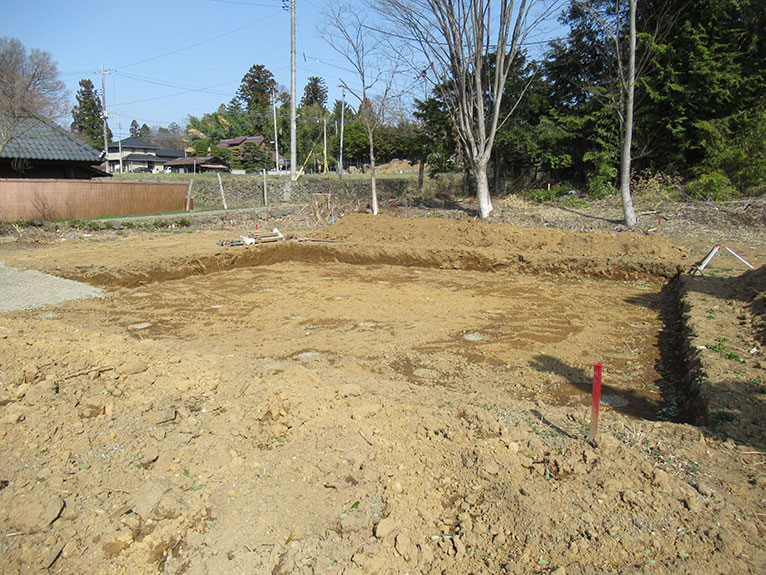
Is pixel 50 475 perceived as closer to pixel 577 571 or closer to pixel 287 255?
pixel 577 571

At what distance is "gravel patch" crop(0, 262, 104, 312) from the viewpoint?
8352mm

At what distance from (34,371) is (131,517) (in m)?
2.12

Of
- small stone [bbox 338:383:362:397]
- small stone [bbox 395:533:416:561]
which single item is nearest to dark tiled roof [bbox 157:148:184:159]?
small stone [bbox 338:383:362:397]

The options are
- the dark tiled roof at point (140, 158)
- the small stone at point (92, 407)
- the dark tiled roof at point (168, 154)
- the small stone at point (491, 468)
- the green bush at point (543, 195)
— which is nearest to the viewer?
the small stone at point (491, 468)

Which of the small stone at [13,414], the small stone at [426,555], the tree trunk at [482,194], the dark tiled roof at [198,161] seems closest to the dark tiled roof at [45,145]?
the tree trunk at [482,194]

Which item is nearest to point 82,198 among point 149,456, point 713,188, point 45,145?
point 45,145

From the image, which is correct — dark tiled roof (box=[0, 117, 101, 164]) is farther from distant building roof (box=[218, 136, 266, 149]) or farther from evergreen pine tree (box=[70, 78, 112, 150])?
evergreen pine tree (box=[70, 78, 112, 150])

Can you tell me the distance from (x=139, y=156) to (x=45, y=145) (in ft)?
148

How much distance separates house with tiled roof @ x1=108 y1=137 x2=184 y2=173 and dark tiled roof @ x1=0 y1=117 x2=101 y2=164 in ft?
135

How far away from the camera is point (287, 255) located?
45.4 feet

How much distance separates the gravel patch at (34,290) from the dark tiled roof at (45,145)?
10.4 m

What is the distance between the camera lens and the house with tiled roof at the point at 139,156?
5919 centimetres

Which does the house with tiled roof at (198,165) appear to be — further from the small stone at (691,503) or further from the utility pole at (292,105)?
the small stone at (691,503)

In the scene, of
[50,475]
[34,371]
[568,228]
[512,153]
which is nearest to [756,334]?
[50,475]
